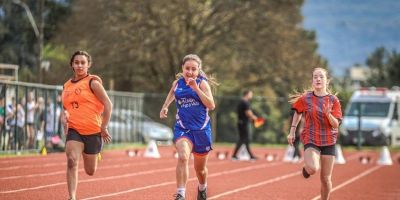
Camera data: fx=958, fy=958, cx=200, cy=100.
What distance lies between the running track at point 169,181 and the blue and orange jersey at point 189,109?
223 centimetres

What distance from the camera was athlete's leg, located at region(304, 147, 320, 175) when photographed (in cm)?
1141

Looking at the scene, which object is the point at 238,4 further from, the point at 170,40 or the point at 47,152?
the point at 47,152

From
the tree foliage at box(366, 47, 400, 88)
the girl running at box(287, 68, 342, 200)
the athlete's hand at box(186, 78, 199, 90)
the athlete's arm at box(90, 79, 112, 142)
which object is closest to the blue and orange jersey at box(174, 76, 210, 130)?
the athlete's hand at box(186, 78, 199, 90)

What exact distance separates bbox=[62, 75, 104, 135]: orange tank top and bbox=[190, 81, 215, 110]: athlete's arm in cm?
124

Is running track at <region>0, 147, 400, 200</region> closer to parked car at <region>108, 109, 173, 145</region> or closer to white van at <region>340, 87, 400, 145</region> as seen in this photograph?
parked car at <region>108, 109, 173, 145</region>

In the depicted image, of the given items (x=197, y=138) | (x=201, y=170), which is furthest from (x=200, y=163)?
(x=197, y=138)

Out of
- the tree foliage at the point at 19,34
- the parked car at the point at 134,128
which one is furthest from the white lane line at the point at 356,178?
the tree foliage at the point at 19,34

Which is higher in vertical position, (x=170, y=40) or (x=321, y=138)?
(x=170, y=40)

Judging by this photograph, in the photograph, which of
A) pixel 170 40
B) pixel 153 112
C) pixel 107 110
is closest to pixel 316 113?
pixel 107 110

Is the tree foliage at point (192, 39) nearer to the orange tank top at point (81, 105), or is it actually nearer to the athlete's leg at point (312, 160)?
the athlete's leg at point (312, 160)

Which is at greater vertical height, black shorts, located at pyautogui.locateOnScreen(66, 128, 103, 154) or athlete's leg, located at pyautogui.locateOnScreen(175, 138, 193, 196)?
black shorts, located at pyautogui.locateOnScreen(66, 128, 103, 154)

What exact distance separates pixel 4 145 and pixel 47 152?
269cm

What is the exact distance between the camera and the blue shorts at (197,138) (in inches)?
462

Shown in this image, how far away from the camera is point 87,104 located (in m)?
11.0
